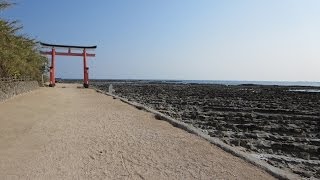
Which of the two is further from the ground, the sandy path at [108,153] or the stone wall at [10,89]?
the stone wall at [10,89]

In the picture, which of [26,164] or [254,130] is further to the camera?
[254,130]

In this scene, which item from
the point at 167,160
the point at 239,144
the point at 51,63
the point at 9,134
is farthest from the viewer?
the point at 51,63

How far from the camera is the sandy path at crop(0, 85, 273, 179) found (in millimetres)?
5633

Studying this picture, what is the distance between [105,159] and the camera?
6492 millimetres

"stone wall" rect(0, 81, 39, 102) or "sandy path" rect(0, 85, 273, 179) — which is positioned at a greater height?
"stone wall" rect(0, 81, 39, 102)

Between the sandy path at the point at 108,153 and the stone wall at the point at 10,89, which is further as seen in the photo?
the stone wall at the point at 10,89

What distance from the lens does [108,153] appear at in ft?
22.9

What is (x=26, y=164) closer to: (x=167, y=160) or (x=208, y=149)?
(x=167, y=160)

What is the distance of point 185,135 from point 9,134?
3.91 m

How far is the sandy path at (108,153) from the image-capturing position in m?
5.63

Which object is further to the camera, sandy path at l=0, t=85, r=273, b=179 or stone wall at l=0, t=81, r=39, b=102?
stone wall at l=0, t=81, r=39, b=102

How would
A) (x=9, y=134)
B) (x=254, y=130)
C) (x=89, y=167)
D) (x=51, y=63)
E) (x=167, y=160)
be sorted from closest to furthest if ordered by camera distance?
1. (x=89, y=167)
2. (x=167, y=160)
3. (x=9, y=134)
4. (x=254, y=130)
5. (x=51, y=63)

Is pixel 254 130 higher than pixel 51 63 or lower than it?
lower

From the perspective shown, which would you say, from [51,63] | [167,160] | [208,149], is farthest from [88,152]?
[51,63]
